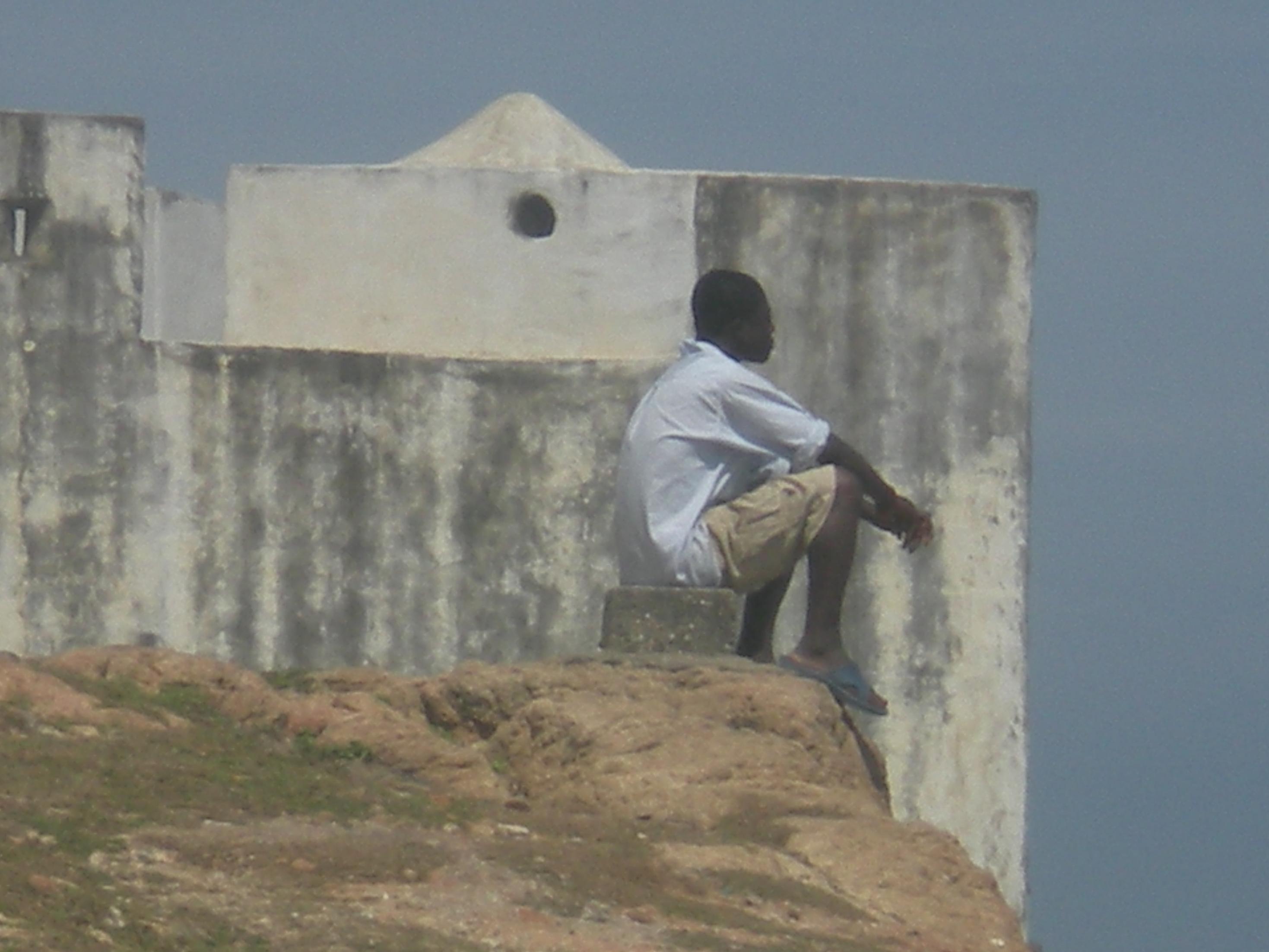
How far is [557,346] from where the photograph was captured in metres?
16.0

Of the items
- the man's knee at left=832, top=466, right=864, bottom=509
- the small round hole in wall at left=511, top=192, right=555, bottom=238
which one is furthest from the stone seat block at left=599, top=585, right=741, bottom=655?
the small round hole in wall at left=511, top=192, right=555, bottom=238

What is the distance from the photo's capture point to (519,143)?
1686cm

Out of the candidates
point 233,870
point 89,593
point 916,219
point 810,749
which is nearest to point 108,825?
point 233,870

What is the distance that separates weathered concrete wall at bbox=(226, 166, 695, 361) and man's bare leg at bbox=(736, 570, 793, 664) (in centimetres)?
551

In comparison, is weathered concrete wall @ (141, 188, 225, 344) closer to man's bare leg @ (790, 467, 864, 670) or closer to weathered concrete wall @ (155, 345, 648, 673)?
weathered concrete wall @ (155, 345, 648, 673)

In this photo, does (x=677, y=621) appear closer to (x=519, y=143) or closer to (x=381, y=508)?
(x=381, y=508)

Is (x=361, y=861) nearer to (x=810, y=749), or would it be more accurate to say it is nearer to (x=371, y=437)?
(x=810, y=749)

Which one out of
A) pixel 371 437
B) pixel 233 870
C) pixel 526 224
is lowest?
pixel 233 870

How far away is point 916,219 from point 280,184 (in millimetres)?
3141

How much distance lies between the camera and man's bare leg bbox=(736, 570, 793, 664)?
1033 centimetres

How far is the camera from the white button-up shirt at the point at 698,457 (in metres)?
10.2

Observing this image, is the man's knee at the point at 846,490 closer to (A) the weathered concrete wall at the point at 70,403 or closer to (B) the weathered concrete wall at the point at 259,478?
(B) the weathered concrete wall at the point at 259,478

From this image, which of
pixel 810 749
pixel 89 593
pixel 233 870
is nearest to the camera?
pixel 233 870

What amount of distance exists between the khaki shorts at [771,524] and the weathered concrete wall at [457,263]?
224 inches
